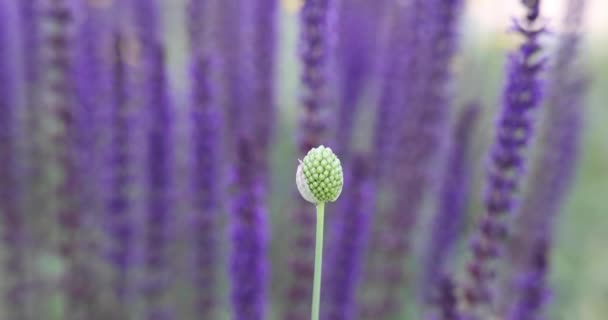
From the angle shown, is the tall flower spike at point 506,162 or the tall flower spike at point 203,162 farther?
the tall flower spike at point 203,162

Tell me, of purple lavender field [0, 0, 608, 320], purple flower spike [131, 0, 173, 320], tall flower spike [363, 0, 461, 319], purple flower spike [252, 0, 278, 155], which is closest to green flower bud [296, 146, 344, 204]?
purple lavender field [0, 0, 608, 320]

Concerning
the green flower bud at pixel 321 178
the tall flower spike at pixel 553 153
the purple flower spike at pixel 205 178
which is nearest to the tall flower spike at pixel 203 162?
the purple flower spike at pixel 205 178

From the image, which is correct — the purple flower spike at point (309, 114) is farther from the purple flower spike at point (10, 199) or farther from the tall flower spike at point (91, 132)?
the purple flower spike at point (10, 199)

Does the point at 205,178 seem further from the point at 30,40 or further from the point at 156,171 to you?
the point at 30,40

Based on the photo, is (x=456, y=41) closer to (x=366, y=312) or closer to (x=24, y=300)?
(x=366, y=312)

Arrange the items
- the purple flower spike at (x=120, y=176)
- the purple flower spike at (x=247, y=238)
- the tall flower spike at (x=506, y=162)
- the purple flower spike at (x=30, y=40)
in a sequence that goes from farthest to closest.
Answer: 1. the purple flower spike at (x=30, y=40)
2. the purple flower spike at (x=120, y=176)
3. the purple flower spike at (x=247, y=238)
4. the tall flower spike at (x=506, y=162)

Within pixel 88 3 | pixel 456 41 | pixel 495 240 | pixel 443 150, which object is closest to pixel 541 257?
pixel 495 240

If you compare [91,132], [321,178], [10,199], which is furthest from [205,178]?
[321,178]

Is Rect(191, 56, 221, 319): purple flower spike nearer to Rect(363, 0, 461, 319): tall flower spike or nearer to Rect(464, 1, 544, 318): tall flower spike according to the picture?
Rect(363, 0, 461, 319): tall flower spike

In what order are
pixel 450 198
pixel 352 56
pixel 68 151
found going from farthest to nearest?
1. pixel 352 56
2. pixel 450 198
3. pixel 68 151
